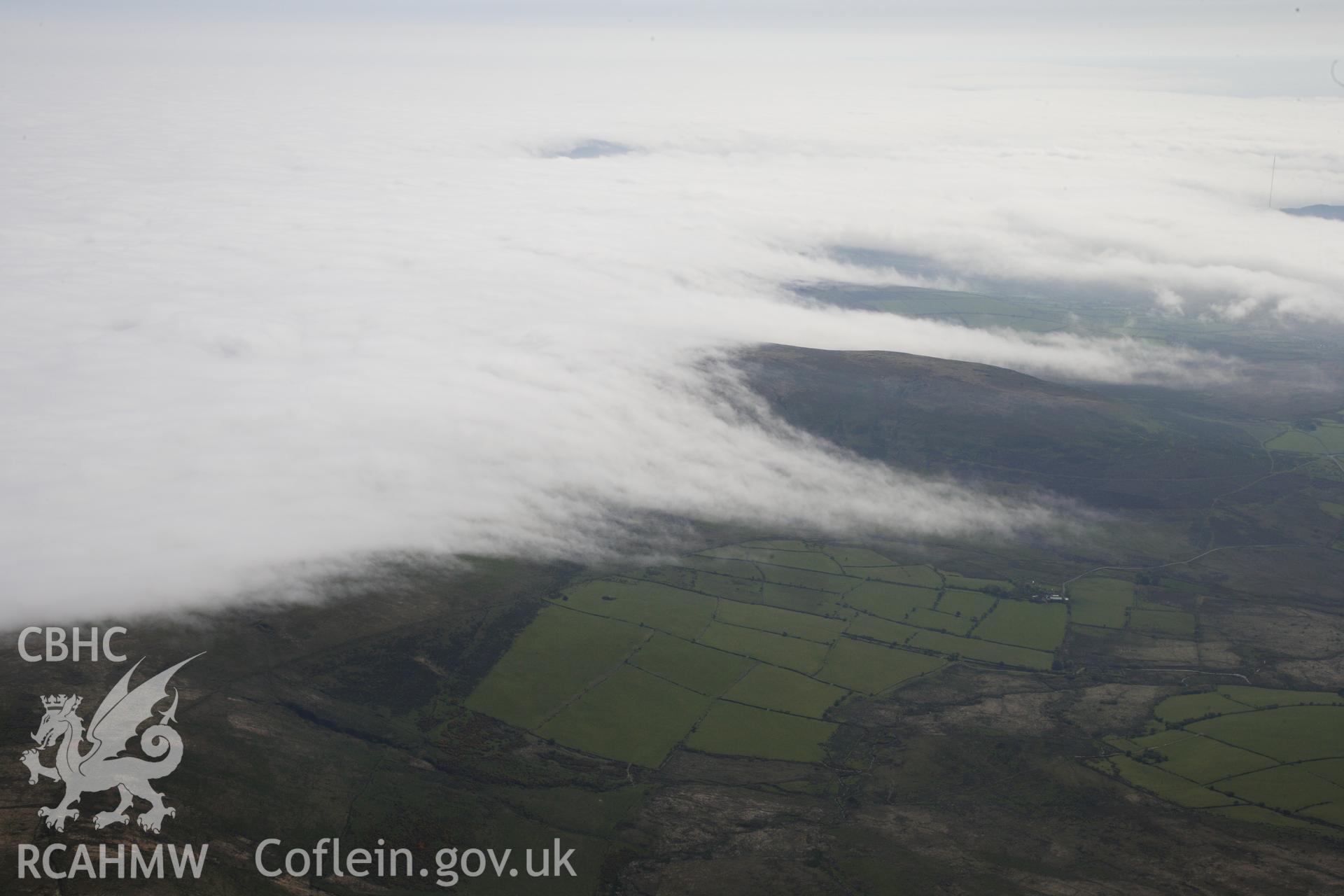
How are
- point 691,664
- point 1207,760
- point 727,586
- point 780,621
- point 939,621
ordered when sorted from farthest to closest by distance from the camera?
point 727,586 → point 939,621 → point 780,621 → point 691,664 → point 1207,760

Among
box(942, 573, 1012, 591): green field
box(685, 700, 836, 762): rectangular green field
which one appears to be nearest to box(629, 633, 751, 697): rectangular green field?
box(685, 700, 836, 762): rectangular green field

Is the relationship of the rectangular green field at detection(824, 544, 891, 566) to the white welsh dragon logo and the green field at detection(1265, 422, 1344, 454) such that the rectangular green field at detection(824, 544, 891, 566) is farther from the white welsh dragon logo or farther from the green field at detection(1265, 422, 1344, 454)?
the green field at detection(1265, 422, 1344, 454)

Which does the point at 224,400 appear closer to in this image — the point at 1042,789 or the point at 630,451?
the point at 630,451

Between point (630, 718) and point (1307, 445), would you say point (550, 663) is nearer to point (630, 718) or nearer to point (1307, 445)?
point (630, 718)

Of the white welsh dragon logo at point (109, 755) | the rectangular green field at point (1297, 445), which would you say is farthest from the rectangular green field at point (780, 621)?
the rectangular green field at point (1297, 445)

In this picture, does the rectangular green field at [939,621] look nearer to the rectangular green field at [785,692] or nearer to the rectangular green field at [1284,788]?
the rectangular green field at [785,692]

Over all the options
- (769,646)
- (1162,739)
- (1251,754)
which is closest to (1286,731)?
(1251,754)
